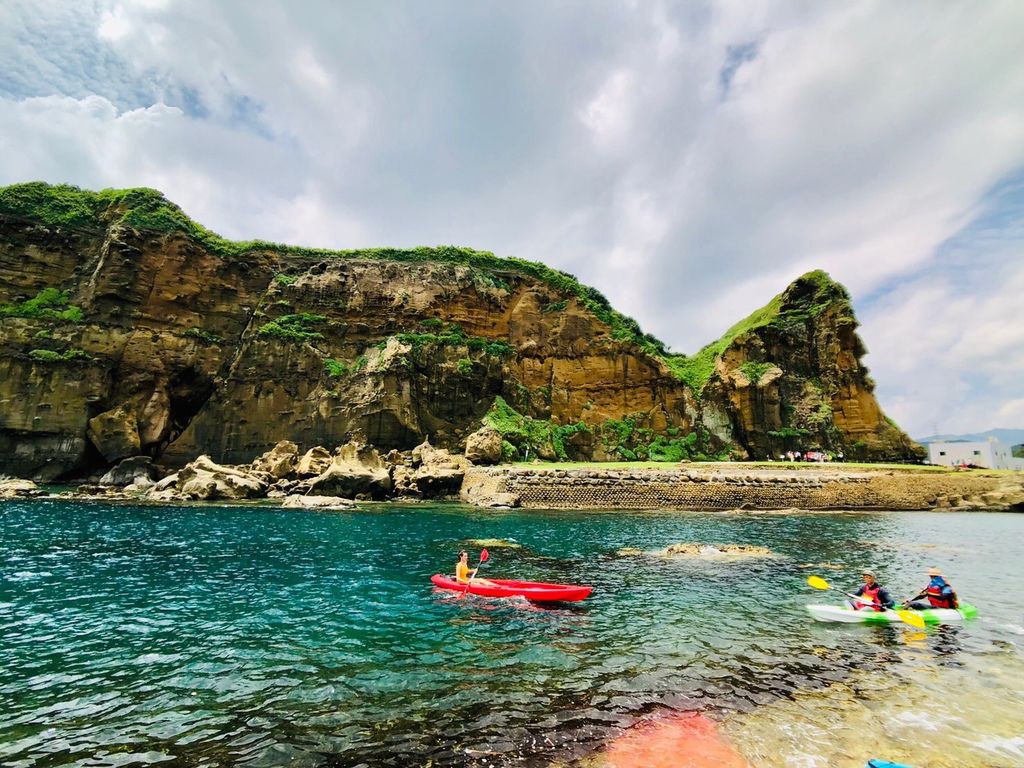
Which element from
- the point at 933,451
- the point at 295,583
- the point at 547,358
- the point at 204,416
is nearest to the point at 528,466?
the point at 547,358

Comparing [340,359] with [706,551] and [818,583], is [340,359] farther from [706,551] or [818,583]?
[818,583]

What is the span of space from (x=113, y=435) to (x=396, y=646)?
53.3 metres

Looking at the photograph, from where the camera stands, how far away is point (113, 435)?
4894cm

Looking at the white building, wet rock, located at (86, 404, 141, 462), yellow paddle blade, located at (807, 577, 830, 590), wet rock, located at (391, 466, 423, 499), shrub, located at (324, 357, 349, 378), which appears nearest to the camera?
yellow paddle blade, located at (807, 577, 830, 590)

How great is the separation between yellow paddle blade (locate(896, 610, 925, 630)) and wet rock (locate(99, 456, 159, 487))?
5318cm

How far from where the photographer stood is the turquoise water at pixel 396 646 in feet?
21.7

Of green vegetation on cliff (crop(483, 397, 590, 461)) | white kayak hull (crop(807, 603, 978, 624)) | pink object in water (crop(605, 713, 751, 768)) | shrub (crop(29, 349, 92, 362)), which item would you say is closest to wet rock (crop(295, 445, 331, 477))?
green vegetation on cliff (crop(483, 397, 590, 461))

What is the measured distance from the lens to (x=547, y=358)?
63.4m

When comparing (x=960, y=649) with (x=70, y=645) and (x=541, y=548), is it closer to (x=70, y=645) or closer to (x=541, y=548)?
(x=541, y=548)

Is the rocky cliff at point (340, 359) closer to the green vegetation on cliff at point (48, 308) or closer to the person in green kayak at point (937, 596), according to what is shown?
the green vegetation on cliff at point (48, 308)

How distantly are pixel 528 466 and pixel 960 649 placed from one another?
3565 cm

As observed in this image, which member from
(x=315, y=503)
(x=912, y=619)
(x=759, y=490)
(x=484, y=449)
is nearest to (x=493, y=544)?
(x=912, y=619)

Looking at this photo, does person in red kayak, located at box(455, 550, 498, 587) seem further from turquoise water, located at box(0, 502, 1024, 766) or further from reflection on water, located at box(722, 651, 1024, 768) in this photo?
reflection on water, located at box(722, 651, 1024, 768)

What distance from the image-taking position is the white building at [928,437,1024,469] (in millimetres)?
72062
